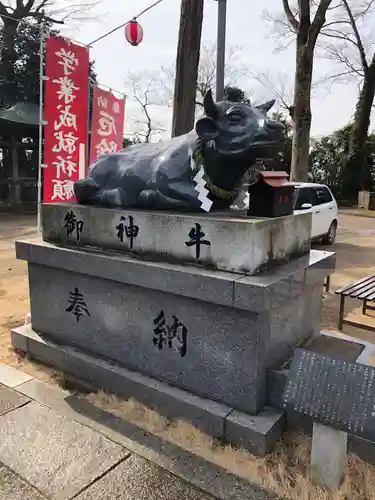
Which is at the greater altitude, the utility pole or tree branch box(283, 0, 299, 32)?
tree branch box(283, 0, 299, 32)

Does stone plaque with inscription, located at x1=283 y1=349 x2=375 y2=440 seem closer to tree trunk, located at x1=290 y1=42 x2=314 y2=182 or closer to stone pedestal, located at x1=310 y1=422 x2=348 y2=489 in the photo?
stone pedestal, located at x1=310 y1=422 x2=348 y2=489

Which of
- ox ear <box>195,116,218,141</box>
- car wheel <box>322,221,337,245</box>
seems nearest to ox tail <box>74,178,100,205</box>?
ox ear <box>195,116,218,141</box>

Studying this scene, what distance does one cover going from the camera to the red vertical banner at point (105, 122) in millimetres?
7320

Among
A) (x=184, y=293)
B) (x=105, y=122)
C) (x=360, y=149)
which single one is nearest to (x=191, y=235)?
(x=184, y=293)

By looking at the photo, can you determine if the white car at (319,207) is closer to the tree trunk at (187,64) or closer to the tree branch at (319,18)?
the tree trunk at (187,64)

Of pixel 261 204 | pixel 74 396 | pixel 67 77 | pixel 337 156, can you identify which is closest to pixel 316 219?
pixel 67 77

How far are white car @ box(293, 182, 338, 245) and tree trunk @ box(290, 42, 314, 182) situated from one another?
3.38ft

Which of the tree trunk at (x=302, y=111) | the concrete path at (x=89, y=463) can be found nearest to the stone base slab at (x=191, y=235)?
the concrete path at (x=89, y=463)

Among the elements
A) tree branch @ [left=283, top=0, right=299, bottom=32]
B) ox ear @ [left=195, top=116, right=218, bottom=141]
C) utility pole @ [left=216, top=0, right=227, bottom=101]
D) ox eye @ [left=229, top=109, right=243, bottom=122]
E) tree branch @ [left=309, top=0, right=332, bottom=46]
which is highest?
tree branch @ [left=283, top=0, right=299, bottom=32]

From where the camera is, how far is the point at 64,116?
681 cm

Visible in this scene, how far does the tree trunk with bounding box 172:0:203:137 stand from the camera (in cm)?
694

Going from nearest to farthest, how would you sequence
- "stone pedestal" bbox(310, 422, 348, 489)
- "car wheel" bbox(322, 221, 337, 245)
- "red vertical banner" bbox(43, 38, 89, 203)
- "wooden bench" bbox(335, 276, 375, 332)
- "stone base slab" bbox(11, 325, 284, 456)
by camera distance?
"stone pedestal" bbox(310, 422, 348, 489)
"stone base slab" bbox(11, 325, 284, 456)
"wooden bench" bbox(335, 276, 375, 332)
"red vertical banner" bbox(43, 38, 89, 203)
"car wheel" bbox(322, 221, 337, 245)

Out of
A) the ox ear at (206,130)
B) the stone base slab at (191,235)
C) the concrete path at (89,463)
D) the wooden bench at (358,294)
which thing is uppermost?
the ox ear at (206,130)

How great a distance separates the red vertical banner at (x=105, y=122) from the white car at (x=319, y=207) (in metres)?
4.22
